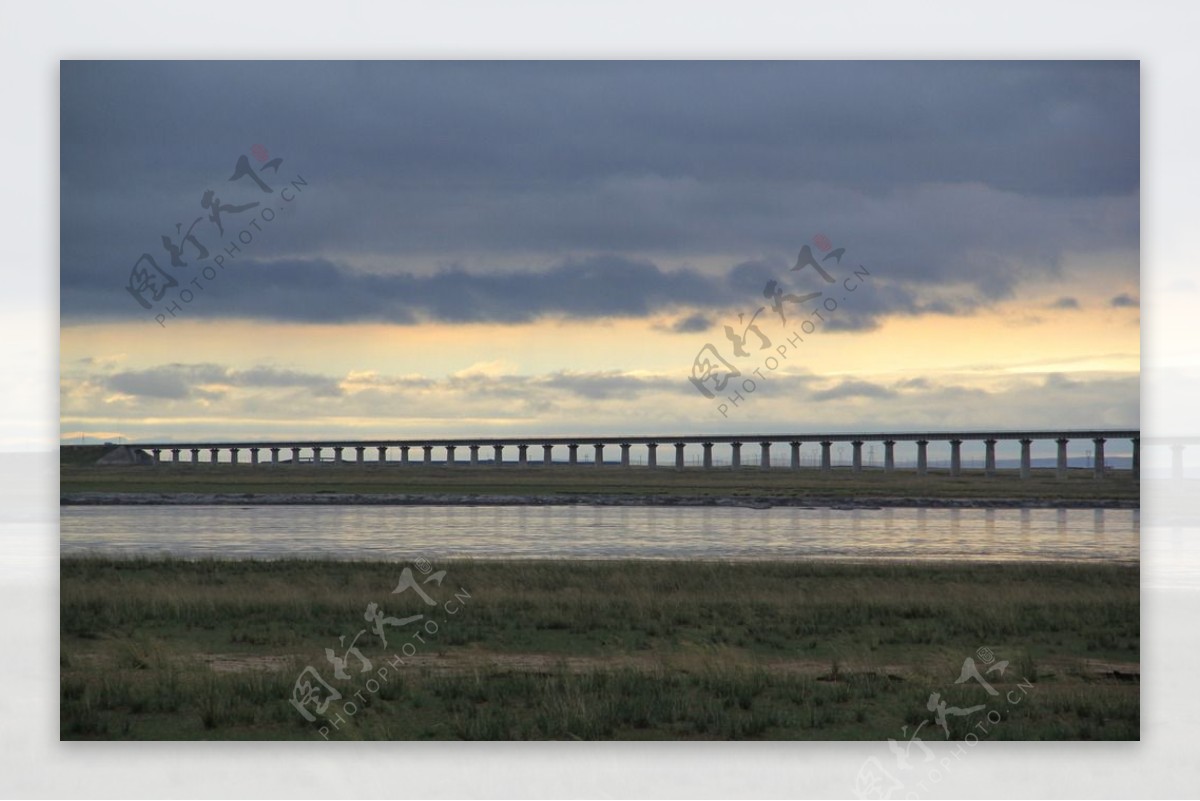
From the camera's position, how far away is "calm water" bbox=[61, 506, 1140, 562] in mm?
28500

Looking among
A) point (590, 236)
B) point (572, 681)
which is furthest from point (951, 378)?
point (572, 681)

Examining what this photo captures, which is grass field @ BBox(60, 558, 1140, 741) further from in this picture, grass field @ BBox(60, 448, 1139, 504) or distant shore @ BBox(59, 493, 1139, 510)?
distant shore @ BBox(59, 493, 1139, 510)

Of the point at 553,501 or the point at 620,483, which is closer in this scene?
the point at 553,501

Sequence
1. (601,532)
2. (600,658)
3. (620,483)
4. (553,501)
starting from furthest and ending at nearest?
(620,483)
(553,501)
(601,532)
(600,658)

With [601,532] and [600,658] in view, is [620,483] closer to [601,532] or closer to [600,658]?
[601,532]

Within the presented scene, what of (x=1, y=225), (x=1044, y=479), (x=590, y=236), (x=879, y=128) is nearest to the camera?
(x=1, y=225)

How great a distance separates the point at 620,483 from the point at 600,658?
54.2m

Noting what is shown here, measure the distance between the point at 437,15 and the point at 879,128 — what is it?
5.01 metres

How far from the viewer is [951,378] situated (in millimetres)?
15586

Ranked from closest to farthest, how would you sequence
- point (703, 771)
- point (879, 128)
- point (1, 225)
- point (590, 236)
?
point (703, 771), point (1, 225), point (879, 128), point (590, 236)

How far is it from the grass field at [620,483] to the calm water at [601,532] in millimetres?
2327

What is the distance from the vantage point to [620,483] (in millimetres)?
69375

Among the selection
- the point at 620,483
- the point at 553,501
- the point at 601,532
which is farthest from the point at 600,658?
the point at 620,483

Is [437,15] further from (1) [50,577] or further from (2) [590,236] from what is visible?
(1) [50,577]
